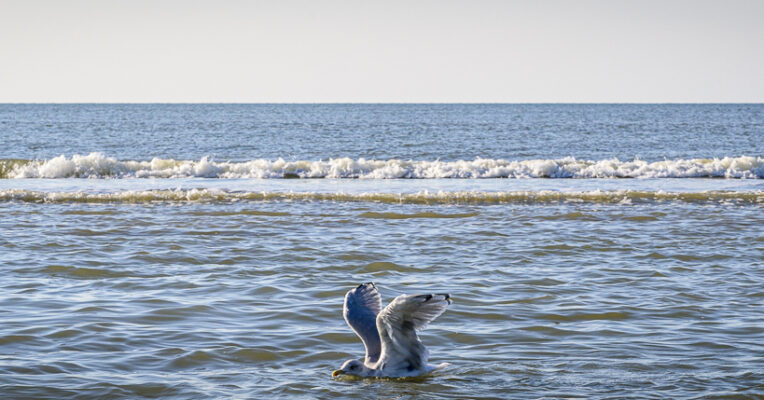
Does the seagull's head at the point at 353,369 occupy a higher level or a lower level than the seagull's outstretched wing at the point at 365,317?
lower

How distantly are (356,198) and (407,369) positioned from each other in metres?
14.3

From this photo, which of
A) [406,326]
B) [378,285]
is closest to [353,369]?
[406,326]

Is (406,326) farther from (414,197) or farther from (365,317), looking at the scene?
(414,197)

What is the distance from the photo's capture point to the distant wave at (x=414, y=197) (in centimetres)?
2088

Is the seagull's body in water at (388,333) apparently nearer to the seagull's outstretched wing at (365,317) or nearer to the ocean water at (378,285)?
the seagull's outstretched wing at (365,317)

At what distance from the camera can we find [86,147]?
48.2 meters

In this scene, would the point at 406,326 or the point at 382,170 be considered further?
the point at 382,170

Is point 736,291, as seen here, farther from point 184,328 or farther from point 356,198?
point 356,198

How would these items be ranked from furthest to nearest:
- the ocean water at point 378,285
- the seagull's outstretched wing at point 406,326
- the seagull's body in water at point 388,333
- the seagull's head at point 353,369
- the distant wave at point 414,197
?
the distant wave at point 414,197
the ocean water at point 378,285
the seagull's head at point 353,369
the seagull's body in water at point 388,333
the seagull's outstretched wing at point 406,326

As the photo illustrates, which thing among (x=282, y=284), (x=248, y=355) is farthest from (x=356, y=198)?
(x=248, y=355)

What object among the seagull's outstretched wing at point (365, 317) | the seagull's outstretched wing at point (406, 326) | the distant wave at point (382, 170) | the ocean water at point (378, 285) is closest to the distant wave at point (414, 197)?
the ocean water at point (378, 285)

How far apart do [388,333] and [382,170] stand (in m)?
23.4

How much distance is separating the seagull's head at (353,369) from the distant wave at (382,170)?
22.5 metres

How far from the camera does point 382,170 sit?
30141mm
